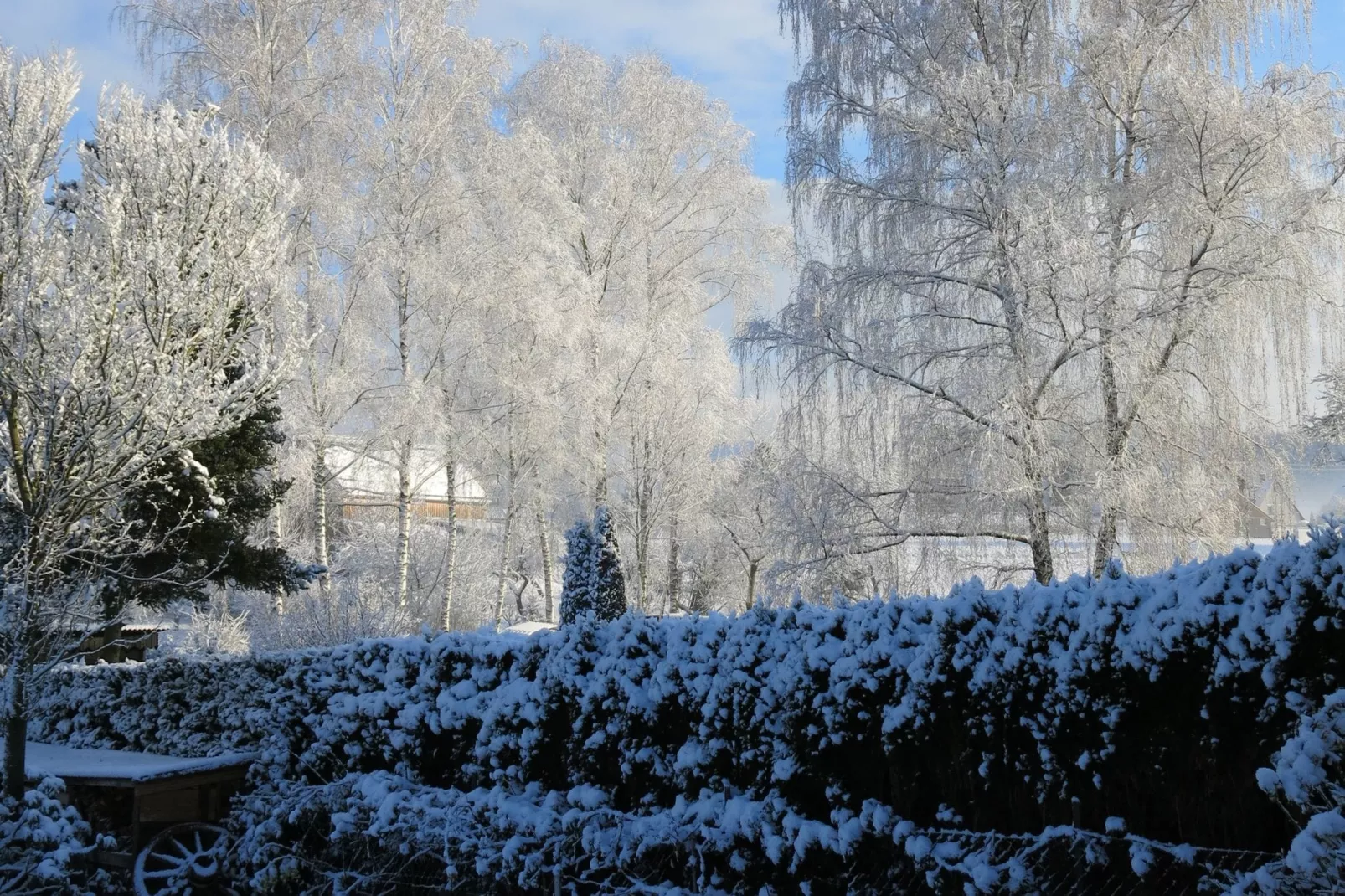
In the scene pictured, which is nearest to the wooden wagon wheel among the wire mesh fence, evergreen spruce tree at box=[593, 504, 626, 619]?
the wire mesh fence

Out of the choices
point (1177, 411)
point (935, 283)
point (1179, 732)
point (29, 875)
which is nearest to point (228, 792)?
point (29, 875)

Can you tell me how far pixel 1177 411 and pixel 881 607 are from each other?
289 inches

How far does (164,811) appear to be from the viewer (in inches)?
266

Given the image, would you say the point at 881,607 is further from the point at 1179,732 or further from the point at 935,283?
the point at 935,283

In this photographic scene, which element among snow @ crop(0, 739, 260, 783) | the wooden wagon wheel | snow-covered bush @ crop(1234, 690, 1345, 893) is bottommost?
the wooden wagon wheel

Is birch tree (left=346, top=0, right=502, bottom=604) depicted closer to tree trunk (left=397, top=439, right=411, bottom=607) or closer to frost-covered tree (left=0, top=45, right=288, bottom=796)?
tree trunk (left=397, top=439, right=411, bottom=607)

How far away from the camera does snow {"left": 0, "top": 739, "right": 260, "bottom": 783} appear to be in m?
6.62

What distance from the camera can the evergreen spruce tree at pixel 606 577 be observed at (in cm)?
1520

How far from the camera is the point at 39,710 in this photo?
30.9 ft

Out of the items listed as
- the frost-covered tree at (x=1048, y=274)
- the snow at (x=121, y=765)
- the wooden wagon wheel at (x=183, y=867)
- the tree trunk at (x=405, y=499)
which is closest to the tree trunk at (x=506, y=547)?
the tree trunk at (x=405, y=499)

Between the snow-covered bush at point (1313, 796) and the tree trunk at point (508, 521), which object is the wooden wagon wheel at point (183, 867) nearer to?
the snow-covered bush at point (1313, 796)

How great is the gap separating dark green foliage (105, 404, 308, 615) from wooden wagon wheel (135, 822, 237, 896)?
11.4ft

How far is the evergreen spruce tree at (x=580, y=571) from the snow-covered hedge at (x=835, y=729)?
8.60 meters

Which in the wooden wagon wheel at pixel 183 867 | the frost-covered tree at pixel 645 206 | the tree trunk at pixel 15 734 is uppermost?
the frost-covered tree at pixel 645 206
